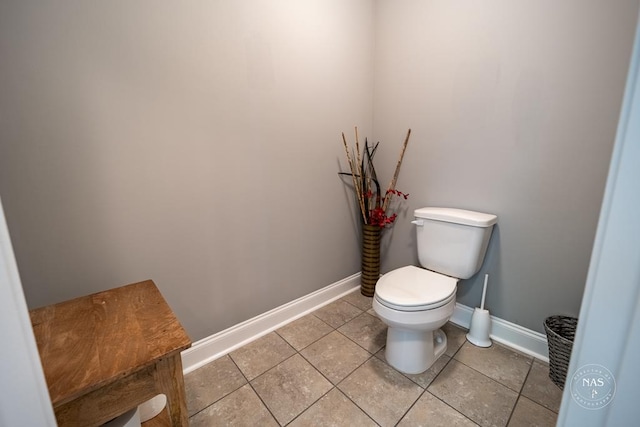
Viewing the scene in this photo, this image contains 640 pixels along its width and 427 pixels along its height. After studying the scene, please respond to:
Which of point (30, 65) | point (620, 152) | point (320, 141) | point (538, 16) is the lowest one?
point (620, 152)

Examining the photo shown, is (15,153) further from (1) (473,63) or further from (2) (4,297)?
(1) (473,63)

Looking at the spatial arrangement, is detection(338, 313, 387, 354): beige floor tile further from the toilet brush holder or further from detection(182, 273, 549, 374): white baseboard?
the toilet brush holder

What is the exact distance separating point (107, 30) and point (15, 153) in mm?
571

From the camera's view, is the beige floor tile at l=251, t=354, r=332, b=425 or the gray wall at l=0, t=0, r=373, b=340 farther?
the beige floor tile at l=251, t=354, r=332, b=425

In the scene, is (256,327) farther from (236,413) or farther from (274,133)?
(274,133)

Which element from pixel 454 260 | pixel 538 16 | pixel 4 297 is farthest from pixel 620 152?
pixel 538 16

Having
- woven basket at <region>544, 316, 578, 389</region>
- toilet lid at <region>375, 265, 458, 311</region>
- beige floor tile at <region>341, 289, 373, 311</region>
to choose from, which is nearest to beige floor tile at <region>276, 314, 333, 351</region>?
beige floor tile at <region>341, 289, 373, 311</region>

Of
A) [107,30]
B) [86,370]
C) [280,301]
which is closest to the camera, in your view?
[86,370]

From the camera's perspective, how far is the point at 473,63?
154cm

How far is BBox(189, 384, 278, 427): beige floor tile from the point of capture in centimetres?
116

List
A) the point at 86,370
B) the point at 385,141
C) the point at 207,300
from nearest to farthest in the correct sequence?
the point at 86,370 → the point at 207,300 → the point at 385,141

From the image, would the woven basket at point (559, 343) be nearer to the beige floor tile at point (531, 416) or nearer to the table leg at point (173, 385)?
the beige floor tile at point (531, 416)

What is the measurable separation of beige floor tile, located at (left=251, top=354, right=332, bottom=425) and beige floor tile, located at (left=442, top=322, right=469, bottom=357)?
0.76 m

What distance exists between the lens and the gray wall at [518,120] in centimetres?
123
